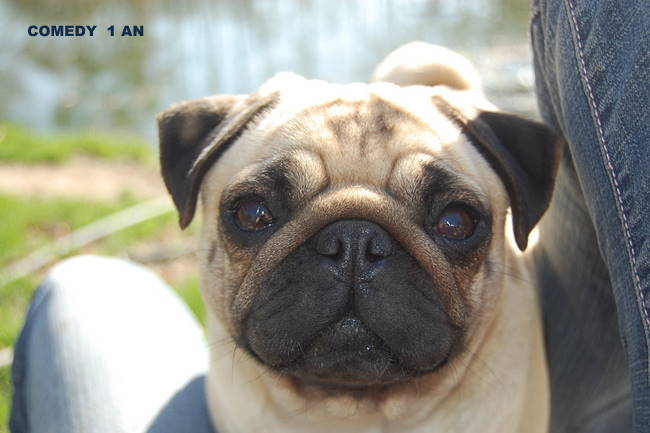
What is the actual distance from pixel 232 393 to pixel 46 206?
11.4 ft

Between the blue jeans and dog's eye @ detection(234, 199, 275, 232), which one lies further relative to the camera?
dog's eye @ detection(234, 199, 275, 232)

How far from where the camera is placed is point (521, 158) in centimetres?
205

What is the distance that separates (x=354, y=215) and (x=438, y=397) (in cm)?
61

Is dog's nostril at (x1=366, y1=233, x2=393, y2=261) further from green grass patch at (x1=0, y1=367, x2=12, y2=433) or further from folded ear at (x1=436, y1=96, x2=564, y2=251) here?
green grass patch at (x1=0, y1=367, x2=12, y2=433)

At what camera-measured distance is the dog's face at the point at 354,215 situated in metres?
1.75

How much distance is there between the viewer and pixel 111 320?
2.47m

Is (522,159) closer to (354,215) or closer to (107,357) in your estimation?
(354,215)

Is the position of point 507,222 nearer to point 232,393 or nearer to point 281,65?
point 232,393

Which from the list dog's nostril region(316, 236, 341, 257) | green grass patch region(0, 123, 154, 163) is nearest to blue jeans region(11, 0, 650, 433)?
dog's nostril region(316, 236, 341, 257)

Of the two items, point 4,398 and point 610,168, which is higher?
point 610,168

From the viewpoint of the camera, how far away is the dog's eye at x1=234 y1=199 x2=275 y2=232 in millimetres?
1930

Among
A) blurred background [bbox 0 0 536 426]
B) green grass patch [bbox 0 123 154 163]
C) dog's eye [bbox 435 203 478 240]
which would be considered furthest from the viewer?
green grass patch [bbox 0 123 154 163]

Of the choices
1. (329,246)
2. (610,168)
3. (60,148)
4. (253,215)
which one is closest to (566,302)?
(610,168)

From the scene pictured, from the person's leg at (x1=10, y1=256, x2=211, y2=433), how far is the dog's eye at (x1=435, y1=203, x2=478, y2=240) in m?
0.99
